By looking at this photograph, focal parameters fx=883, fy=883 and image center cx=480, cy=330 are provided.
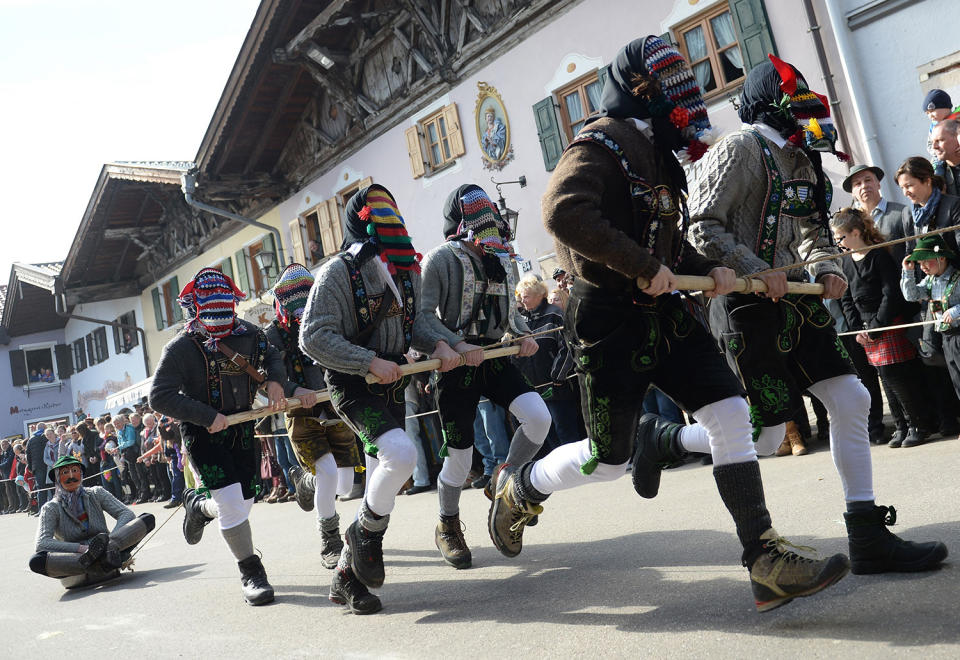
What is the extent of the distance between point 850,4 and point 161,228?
24138 mm

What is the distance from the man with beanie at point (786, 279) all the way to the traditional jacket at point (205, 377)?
3.34 meters

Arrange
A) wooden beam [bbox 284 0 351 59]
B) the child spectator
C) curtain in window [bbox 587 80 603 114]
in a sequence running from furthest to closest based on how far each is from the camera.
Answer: wooden beam [bbox 284 0 351 59]
curtain in window [bbox 587 80 603 114]
the child spectator

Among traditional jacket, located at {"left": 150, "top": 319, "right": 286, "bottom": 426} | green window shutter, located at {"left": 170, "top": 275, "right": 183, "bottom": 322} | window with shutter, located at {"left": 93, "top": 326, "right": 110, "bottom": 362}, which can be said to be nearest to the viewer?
traditional jacket, located at {"left": 150, "top": 319, "right": 286, "bottom": 426}

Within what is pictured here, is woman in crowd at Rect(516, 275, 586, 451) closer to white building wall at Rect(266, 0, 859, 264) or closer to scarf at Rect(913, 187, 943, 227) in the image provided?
scarf at Rect(913, 187, 943, 227)

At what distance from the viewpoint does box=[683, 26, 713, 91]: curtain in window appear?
12.0 m

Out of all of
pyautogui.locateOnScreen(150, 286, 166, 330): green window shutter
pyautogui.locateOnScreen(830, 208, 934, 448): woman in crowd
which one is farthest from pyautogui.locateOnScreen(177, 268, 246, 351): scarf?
pyautogui.locateOnScreen(150, 286, 166, 330): green window shutter

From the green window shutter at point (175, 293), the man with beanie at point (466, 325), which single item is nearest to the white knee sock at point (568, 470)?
the man with beanie at point (466, 325)

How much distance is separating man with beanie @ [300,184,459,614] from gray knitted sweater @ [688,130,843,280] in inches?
67.8

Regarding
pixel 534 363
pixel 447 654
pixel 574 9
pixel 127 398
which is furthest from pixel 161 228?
pixel 447 654

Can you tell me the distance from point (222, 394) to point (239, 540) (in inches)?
37.4

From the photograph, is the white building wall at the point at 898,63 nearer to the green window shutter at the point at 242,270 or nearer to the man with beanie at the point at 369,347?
the man with beanie at the point at 369,347

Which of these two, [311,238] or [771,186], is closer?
[771,186]

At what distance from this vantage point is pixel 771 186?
12.1ft

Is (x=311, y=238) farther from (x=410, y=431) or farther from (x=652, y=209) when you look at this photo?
(x=652, y=209)
